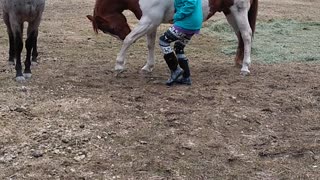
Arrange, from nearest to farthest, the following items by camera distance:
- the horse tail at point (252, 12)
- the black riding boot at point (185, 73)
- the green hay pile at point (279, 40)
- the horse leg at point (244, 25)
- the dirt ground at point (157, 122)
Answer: the dirt ground at point (157, 122) → the black riding boot at point (185, 73) → the horse leg at point (244, 25) → the horse tail at point (252, 12) → the green hay pile at point (279, 40)

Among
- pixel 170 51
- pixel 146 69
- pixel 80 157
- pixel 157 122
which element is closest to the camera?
pixel 80 157

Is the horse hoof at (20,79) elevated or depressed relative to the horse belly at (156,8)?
depressed

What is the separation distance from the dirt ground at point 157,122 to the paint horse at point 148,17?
327mm

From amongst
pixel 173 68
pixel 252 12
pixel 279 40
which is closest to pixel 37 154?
pixel 173 68

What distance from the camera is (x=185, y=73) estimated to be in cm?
602

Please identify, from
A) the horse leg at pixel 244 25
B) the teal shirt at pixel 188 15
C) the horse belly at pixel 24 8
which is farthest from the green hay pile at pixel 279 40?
the horse belly at pixel 24 8

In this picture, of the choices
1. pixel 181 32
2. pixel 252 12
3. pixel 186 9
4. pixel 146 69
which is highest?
pixel 186 9

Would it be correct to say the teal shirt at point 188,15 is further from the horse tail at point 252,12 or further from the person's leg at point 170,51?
the horse tail at point 252,12

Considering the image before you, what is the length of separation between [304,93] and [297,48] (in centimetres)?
287

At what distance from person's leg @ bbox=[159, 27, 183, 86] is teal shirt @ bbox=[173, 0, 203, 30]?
0.38 ft

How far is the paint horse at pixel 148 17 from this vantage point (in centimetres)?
607

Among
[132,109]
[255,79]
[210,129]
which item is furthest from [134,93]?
[255,79]

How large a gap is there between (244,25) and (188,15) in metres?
1.40

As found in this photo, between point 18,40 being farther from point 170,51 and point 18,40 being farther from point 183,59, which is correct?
point 183,59
